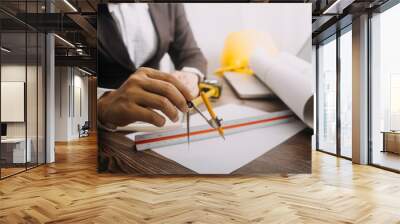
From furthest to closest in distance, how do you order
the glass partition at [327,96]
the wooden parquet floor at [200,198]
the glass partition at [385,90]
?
the glass partition at [327,96], the glass partition at [385,90], the wooden parquet floor at [200,198]

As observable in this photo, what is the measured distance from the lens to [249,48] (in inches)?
251

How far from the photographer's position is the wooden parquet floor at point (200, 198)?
12.8ft

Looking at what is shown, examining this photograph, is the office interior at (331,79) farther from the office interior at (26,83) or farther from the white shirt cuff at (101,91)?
the white shirt cuff at (101,91)

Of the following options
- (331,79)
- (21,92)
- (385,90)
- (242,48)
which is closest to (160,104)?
(242,48)

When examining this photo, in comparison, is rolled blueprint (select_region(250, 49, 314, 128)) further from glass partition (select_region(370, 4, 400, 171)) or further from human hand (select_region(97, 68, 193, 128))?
glass partition (select_region(370, 4, 400, 171))

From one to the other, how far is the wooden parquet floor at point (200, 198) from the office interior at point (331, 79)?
1.36 ft

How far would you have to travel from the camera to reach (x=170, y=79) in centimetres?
629

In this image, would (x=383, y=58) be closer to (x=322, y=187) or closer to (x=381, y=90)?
(x=381, y=90)

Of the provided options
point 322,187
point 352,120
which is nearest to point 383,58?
point 352,120

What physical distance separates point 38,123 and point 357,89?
6.48 meters

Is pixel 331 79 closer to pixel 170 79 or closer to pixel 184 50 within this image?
pixel 184 50

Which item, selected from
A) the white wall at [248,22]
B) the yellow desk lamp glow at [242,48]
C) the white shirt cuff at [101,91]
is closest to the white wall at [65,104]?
the white shirt cuff at [101,91]

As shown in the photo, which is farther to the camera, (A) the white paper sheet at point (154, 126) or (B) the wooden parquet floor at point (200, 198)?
(A) the white paper sheet at point (154, 126)

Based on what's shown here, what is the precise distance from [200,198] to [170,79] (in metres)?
2.27
